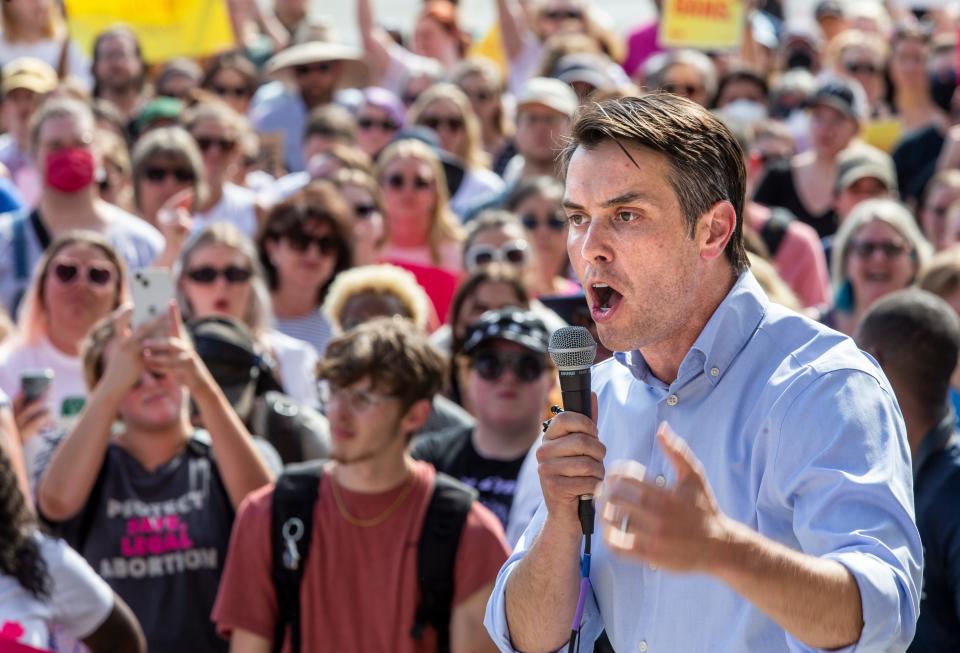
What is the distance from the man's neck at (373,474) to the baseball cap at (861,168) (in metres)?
4.86

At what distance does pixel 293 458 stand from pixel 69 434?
0.80m

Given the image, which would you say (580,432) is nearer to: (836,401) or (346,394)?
(836,401)

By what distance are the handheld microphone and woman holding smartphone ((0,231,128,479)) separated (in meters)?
3.96

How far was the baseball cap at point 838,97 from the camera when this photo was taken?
32.1ft

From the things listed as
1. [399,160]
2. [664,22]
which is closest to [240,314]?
[399,160]

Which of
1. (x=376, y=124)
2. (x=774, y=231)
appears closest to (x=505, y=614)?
(x=774, y=231)

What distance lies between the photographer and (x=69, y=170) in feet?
24.6

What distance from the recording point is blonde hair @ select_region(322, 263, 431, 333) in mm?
6430

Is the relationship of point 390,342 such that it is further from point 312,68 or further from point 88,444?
point 312,68

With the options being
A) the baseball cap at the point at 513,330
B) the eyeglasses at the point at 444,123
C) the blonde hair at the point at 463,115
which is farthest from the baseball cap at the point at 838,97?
the baseball cap at the point at 513,330

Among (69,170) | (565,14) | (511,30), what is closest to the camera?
(69,170)

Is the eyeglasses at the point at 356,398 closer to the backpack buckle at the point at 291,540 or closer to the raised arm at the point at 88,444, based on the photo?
the backpack buckle at the point at 291,540

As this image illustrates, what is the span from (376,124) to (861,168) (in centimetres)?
319

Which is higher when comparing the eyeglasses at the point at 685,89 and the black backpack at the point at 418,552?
the eyeglasses at the point at 685,89
